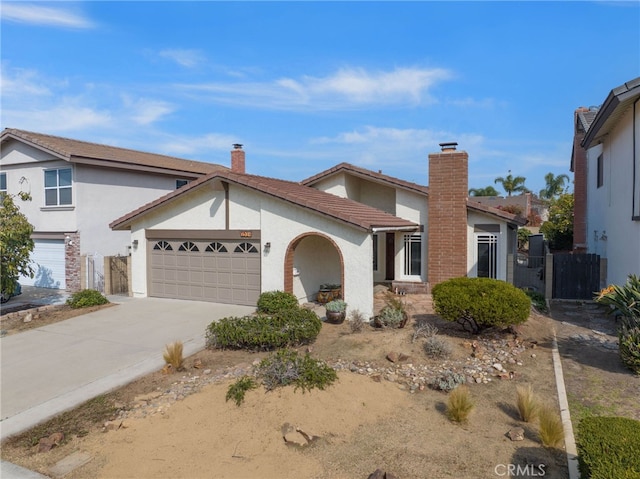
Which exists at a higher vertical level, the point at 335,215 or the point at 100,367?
the point at 335,215

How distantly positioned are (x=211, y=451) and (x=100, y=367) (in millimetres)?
4615

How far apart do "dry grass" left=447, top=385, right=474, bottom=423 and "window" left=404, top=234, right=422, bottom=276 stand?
10.5 m

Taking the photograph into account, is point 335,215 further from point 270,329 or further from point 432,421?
point 432,421

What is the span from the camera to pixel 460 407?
20.0 feet

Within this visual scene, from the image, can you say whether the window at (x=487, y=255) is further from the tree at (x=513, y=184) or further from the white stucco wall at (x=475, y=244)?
the tree at (x=513, y=184)

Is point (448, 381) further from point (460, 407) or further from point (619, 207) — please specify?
point (619, 207)

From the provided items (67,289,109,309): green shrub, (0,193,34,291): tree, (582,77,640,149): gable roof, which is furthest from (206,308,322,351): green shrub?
(582,77,640,149): gable roof

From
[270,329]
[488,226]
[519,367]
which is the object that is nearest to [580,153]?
[488,226]

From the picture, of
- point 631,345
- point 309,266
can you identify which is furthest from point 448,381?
point 309,266

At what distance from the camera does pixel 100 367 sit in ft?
29.3

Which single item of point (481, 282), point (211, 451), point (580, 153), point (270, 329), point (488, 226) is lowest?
point (211, 451)

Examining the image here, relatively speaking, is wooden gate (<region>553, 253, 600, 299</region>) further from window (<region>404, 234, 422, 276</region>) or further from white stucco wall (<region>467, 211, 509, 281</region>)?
window (<region>404, 234, 422, 276</region>)

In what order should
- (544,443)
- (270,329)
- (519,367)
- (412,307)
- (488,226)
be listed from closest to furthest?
(544,443)
(519,367)
(270,329)
(412,307)
(488,226)

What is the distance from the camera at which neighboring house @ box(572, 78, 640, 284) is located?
38.3 feet
